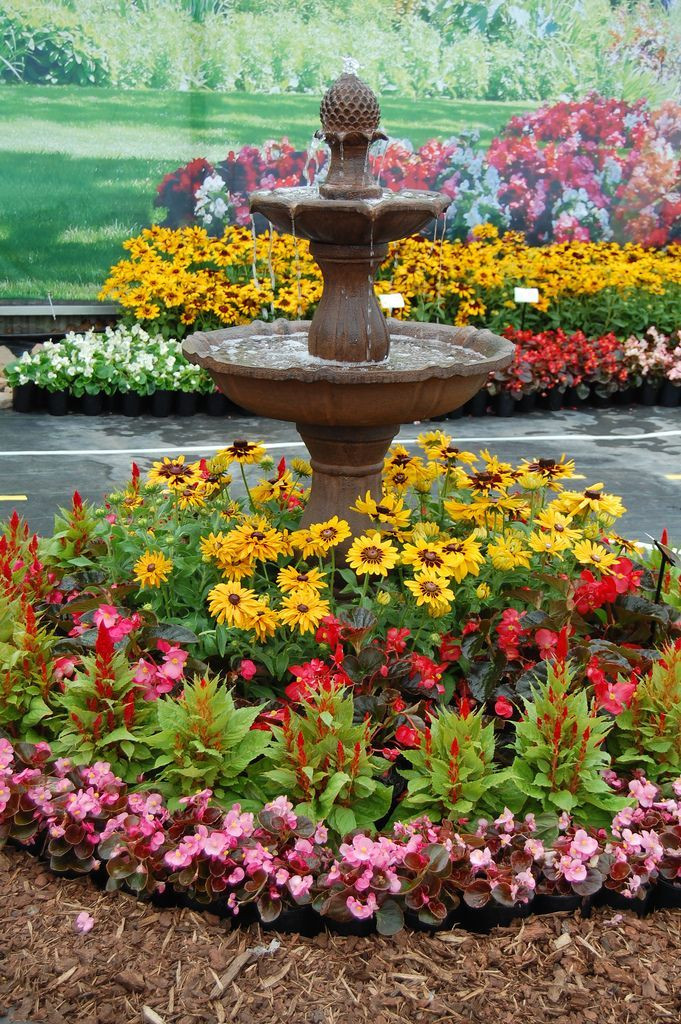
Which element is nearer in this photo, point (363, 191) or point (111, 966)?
point (111, 966)

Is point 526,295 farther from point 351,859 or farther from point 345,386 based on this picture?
point 351,859

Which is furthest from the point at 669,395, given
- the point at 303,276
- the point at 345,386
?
the point at 345,386

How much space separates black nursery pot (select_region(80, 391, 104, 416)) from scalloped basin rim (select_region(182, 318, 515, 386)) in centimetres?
430

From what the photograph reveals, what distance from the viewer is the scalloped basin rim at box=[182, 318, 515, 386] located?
12.8ft

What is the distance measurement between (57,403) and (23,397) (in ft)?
0.98

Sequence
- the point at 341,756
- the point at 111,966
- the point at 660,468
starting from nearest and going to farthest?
the point at 111,966
the point at 341,756
the point at 660,468

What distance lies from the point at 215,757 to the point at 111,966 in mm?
637

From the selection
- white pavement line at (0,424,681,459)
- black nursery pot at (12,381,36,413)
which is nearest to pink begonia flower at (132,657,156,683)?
white pavement line at (0,424,681,459)

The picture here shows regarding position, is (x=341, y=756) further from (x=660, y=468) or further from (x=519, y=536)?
(x=660, y=468)

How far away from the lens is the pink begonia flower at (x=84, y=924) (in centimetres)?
297

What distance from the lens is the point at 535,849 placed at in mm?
3035

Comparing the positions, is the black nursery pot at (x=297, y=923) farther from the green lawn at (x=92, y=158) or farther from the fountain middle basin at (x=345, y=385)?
the green lawn at (x=92, y=158)

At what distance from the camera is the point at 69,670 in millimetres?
3701

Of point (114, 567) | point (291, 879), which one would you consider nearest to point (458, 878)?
point (291, 879)
